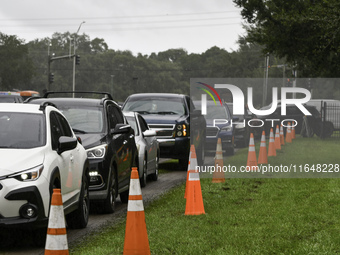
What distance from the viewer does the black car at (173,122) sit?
766 inches

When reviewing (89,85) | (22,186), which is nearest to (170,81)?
(89,85)

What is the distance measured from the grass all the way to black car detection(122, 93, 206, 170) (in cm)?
363

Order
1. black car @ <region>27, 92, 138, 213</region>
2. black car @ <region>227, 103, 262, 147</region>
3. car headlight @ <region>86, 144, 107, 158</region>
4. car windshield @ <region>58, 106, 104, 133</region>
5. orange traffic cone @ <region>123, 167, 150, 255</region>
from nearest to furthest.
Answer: orange traffic cone @ <region>123, 167, 150, 255</region> < black car @ <region>27, 92, 138, 213</region> < car headlight @ <region>86, 144, 107, 158</region> < car windshield @ <region>58, 106, 104, 133</region> < black car @ <region>227, 103, 262, 147</region>

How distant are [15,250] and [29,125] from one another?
1.53m

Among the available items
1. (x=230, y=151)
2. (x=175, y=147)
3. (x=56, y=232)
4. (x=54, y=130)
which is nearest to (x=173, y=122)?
(x=175, y=147)

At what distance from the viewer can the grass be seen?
8375 mm

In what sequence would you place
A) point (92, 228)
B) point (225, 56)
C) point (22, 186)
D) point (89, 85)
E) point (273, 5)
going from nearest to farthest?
1. point (22, 186)
2. point (92, 228)
3. point (273, 5)
4. point (225, 56)
5. point (89, 85)

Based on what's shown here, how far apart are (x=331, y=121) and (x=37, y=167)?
76.6ft

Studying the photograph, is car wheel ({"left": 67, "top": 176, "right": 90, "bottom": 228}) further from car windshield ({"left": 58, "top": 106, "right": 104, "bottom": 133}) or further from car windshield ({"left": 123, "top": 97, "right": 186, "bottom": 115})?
car windshield ({"left": 123, "top": 97, "right": 186, "bottom": 115})

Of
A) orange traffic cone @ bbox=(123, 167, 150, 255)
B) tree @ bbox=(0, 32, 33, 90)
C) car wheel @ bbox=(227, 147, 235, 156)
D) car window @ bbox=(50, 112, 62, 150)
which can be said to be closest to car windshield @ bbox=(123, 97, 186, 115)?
car wheel @ bbox=(227, 147, 235, 156)

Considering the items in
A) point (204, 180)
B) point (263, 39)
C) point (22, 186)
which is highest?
point (263, 39)

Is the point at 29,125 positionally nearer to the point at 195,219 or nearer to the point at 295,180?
the point at 195,219

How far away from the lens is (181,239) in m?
8.81

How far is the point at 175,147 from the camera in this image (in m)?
19.4
